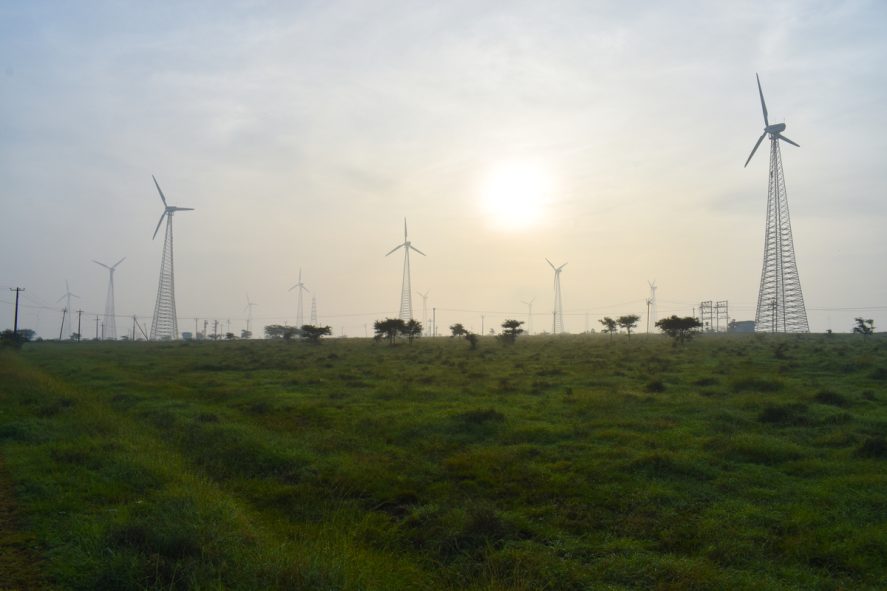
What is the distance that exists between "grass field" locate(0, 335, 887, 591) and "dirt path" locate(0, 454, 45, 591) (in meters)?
0.05

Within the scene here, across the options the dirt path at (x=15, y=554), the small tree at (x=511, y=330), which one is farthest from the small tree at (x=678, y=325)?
the dirt path at (x=15, y=554)

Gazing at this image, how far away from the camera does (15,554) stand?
10266mm

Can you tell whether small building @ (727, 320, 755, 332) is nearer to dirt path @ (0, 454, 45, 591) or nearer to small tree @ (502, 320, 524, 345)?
small tree @ (502, 320, 524, 345)

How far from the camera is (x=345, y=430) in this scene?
21.1 m

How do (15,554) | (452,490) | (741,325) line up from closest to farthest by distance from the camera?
1. (15,554)
2. (452,490)
3. (741,325)

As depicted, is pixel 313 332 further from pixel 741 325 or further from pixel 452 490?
pixel 741 325

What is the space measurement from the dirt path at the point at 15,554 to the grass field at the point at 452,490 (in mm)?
49

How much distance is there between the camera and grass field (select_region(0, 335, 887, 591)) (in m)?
9.83

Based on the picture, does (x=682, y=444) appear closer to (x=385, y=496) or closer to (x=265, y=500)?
(x=385, y=496)

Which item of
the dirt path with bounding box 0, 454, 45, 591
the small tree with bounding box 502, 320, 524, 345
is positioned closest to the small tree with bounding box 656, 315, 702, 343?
the small tree with bounding box 502, 320, 524, 345

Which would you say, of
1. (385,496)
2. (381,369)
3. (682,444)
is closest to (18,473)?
(385,496)

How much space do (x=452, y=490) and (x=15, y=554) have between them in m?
8.01

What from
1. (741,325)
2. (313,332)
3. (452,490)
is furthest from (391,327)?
(741,325)

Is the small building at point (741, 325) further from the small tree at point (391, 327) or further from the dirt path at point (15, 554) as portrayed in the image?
the dirt path at point (15, 554)
